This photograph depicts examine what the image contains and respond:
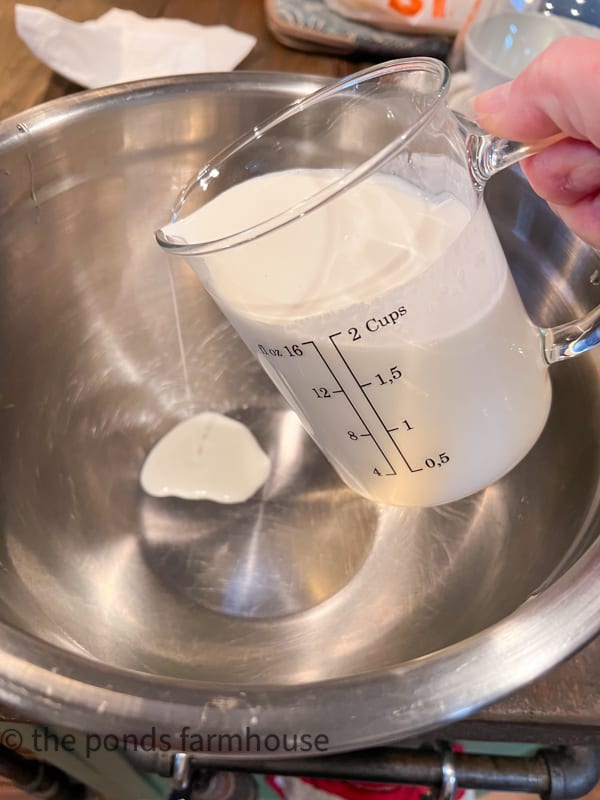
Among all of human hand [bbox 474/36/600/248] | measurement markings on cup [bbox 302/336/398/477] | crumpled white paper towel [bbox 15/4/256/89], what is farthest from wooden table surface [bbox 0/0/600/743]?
human hand [bbox 474/36/600/248]

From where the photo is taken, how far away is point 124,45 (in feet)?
2.47

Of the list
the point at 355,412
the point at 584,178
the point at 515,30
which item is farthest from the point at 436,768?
the point at 515,30

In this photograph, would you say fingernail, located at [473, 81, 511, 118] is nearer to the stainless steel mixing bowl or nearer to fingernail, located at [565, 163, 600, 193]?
fingernail, located at [565, 163, 600, 193]

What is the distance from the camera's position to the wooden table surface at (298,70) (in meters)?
0.38

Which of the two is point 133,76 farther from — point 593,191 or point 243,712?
point 243,712

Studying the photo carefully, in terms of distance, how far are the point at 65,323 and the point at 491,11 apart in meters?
0.53

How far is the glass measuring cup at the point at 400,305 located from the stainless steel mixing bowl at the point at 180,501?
0.29 feet

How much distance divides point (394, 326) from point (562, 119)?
0.42 ft

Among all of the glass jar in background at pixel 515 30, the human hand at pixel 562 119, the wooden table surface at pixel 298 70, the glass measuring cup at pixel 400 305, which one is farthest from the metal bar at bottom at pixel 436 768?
the glass jar in background at pixel 515 30

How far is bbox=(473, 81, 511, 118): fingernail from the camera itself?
348mm

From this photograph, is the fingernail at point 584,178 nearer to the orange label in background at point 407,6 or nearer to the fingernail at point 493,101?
the fingernail at point 493,101

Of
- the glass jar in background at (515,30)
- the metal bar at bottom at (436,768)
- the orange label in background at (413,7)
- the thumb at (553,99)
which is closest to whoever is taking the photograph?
the thumb at (553,99)

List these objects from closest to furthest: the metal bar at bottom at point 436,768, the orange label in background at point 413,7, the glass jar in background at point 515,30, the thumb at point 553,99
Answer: the thumb at point 553,99 < the metal bar at bottom at point 436,768 < the glass jar in background at point 515,30 < the orange label in background at point 413,7

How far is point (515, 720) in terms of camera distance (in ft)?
1.25
